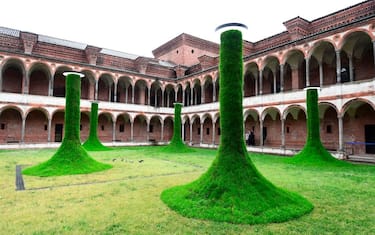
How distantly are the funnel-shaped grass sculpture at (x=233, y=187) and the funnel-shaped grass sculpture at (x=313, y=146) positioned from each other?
8.77m

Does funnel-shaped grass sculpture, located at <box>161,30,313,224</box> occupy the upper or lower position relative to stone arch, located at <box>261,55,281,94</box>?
lower

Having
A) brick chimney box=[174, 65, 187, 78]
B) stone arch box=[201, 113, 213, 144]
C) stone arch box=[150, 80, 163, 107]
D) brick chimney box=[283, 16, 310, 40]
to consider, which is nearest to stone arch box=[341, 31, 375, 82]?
brick chimney box=[283, 16, 310, 40]

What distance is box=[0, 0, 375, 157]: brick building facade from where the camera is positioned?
17.6m

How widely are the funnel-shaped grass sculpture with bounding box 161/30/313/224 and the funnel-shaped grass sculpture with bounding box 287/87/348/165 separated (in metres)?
8.77

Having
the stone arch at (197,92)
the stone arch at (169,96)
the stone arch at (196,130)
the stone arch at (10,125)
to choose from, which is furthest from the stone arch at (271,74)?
the stone arch at (10,125)

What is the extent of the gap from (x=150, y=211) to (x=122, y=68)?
28004mm

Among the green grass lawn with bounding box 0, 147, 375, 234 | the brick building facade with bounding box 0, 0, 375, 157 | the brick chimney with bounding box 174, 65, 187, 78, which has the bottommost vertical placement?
the green grass lawn with bounding box 0, 147, 375, 234

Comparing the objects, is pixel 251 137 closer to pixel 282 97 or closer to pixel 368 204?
pixel 282 97

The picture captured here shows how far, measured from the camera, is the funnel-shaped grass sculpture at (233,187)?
5004mm

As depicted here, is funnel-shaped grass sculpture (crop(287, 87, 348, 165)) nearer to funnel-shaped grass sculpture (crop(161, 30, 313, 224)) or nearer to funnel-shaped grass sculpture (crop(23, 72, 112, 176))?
funnel-shaped grass sculpture (crop(161, 30, 313, 224))

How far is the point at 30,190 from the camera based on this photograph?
7.05 metres

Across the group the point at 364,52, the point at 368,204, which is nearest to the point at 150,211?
the point at 368,204

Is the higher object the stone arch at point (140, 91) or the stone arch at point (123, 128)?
the stone arch at point (140, 91)

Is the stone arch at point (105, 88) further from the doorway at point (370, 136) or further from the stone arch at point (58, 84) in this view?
the doorway at point (370, 136)
